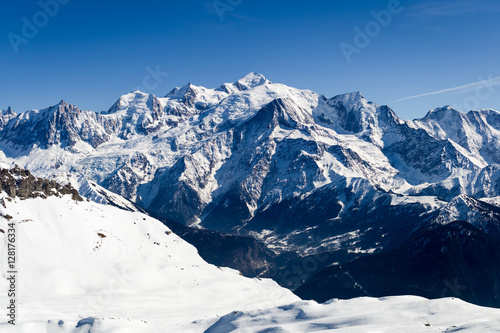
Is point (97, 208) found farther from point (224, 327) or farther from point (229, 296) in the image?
point (224, 327)

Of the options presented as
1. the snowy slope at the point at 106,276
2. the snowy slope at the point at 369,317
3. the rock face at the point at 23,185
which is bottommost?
the snowy slope at the point at 369,317

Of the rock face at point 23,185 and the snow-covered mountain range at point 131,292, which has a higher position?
the rock face at point 23,185

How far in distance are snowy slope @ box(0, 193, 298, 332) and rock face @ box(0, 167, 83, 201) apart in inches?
115

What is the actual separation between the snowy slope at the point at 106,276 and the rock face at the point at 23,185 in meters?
2.93

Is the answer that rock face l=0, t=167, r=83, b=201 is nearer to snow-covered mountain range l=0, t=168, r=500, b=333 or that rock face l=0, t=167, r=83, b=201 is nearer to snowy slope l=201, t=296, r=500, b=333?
snow-covered mountain range l=0, t=168, r=500, b=333

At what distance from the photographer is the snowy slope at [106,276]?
449 ft

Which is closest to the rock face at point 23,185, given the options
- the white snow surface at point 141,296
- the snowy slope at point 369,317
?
the white snow surface at point 141,296

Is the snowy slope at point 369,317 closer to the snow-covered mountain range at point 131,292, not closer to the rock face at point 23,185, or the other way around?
the snow-covered mountain range at point 131,292

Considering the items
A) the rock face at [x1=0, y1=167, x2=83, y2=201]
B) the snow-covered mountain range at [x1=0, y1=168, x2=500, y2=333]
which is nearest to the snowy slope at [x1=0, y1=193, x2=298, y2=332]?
the snow-covered mountain range at [x1=0, y1=168, x2=500, y2=333]

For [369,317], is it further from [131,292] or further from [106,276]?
[106,276]

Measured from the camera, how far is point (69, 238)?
171875 mm

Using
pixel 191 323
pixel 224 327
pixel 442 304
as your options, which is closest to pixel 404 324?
pixel 442 304

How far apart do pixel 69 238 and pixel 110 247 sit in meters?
15.1

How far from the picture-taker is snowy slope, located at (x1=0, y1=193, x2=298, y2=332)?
449ft
